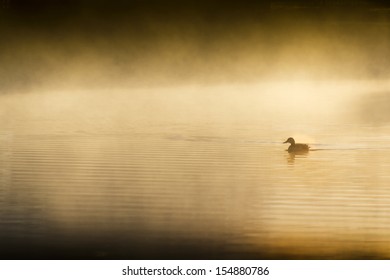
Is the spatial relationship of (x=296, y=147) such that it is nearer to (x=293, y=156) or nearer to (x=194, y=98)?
(x=293, y=156)

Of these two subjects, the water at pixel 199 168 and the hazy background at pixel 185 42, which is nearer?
the water at pixel 199 168

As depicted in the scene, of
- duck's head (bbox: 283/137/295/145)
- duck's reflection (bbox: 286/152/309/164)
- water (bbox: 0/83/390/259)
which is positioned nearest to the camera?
water (bbox: 0/83/390/259)

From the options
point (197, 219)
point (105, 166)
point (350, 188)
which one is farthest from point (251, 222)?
point (105, 166)

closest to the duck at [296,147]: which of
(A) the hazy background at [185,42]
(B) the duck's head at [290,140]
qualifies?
(B) the duck's head at [290,140]

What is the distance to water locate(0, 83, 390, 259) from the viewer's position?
15.1ft

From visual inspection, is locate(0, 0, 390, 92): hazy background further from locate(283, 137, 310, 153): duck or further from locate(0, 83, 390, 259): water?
locate(283, 137, 310, 153): duck

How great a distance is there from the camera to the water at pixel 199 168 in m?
4.61

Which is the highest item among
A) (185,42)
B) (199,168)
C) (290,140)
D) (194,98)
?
(185,42)

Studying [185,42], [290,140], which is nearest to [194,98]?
[185,42]

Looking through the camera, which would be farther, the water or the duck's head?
the duck's head

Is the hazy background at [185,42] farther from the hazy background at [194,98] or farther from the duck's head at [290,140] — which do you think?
the duck's head at [290,140]

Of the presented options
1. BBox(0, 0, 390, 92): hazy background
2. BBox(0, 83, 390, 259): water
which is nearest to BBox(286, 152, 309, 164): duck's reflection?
BBox(0, 83, 390, 259): water

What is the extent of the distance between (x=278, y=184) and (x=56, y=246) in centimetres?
131

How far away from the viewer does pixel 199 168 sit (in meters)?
5.09
